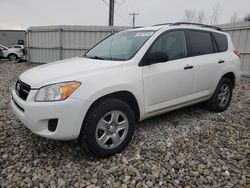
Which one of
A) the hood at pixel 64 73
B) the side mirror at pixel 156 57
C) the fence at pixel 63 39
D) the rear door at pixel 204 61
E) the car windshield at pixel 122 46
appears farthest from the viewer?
the fence at pixel 63 39

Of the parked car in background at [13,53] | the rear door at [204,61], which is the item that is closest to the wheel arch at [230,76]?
the rear door at [204,61]

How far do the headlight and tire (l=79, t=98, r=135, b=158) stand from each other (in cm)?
34

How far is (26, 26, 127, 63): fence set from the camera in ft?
38.3

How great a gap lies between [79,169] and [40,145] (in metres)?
0.84

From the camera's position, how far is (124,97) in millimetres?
2777

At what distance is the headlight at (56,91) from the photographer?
7.43 ft

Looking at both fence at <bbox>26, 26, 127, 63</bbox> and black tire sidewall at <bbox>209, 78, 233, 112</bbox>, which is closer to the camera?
black tire sidewall at <bbox>209, 78, 233, 112</bbox>

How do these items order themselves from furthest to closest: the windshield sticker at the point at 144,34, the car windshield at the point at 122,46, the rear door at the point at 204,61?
the rear door at the point at 204,61 < the windshield sticker at the point at 144,34 < the car windshield at the point at 122,46

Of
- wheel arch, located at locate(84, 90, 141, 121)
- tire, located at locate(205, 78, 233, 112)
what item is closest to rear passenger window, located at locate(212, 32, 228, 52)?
tire, located at locate(205, 78, 233, 112)

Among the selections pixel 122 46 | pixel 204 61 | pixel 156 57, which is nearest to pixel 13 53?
pixel 122 46

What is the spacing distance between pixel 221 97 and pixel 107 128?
2815 millimetres

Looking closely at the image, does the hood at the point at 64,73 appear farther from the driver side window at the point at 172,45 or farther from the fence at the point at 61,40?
the fence at the point at 61,40

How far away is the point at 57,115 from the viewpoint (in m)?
2.24

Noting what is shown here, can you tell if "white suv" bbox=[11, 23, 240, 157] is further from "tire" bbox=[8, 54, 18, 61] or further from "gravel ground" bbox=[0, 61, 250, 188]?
"tire" bbox=[8, 54, 18, 61]
